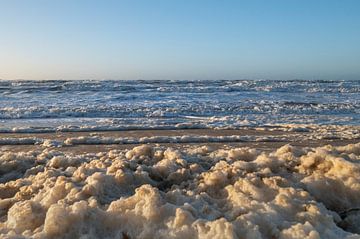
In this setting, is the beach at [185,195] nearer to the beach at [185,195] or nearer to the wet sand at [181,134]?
the beach at [185,195]

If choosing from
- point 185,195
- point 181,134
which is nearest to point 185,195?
point 185,195

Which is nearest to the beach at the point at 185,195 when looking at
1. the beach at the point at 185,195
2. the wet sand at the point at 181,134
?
the beach at the point at 185,195

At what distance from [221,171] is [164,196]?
0.70 metres

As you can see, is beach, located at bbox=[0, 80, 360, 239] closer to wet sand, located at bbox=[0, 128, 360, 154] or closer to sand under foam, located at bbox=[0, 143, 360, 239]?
sand under foam, located at bbox=[0, 143, 360, 239]

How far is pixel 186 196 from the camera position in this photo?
3516mm

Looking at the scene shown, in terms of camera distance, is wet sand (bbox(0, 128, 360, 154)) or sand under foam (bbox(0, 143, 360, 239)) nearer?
sand under foam (bbox(0, 143, 360, 239))

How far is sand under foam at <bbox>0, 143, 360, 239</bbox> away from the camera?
119 inches

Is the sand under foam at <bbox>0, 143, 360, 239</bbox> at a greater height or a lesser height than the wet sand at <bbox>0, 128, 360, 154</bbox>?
greater

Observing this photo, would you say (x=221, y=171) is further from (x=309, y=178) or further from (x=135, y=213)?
(x=135, y=213)

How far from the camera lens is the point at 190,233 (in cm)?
297

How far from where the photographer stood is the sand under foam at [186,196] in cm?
302

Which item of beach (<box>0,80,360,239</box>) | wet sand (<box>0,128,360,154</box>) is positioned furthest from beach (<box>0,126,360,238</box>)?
wet sand (<box>0,128,360,154</box>)

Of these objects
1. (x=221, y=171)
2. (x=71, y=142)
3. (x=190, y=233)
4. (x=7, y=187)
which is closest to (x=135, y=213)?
(x=190, y=233)

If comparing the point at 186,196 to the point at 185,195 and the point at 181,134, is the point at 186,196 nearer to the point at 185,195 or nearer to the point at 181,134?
the point at 185,195
